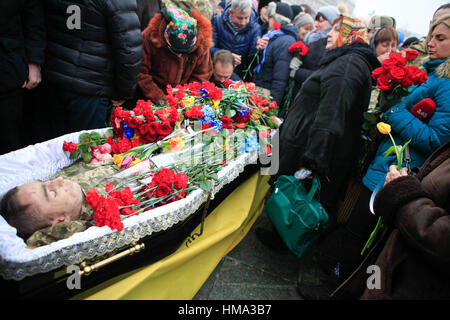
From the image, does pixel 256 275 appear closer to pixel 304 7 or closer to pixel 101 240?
pixel 101 240

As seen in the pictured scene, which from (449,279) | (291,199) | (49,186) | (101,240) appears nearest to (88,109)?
(49,186)

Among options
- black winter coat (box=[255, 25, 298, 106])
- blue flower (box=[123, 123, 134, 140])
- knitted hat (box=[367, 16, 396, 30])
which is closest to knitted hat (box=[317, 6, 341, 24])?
black winter coat (box=[255, 25, 298, 106])

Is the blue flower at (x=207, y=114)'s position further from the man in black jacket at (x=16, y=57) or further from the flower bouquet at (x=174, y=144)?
the man in black jacket at (x=16, y=57)

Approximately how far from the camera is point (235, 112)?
8.49ft

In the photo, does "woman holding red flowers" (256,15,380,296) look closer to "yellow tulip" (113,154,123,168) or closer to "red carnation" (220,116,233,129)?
"red carnation" (220,116,233,129)

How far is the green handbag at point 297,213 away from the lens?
80.7 inches

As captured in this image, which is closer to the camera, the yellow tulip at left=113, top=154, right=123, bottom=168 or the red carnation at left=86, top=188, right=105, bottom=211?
the red carnation at left=86, top=188, right=105, bottom=211

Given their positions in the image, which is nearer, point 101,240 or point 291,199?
point 101,240

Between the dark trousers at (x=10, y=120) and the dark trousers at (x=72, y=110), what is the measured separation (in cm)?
30

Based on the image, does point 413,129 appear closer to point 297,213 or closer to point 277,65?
point 297,213

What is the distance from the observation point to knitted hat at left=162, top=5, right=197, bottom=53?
2670 millimetres

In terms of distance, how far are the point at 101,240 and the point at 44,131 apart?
6.63 ft

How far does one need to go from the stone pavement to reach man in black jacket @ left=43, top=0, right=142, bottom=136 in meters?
1.85

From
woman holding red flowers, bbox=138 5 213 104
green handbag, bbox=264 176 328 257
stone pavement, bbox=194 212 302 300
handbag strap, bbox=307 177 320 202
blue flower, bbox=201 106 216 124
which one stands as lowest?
stone pavement, bbox=194 212 302 300
